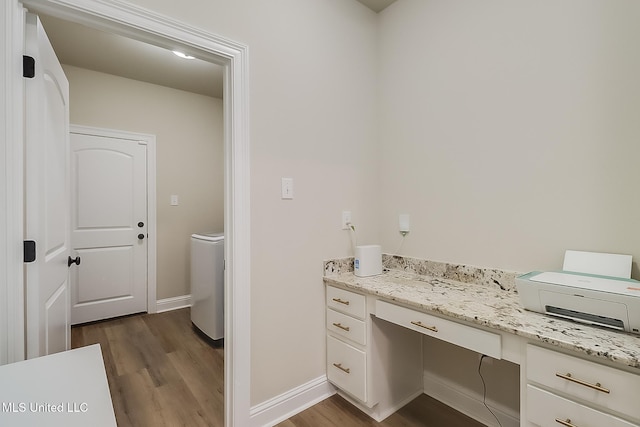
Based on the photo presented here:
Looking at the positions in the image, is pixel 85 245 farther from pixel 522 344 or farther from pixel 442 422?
pixel 522 344

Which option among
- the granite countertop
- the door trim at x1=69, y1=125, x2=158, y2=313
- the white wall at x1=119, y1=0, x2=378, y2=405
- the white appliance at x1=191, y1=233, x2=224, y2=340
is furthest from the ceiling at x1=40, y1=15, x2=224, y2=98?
the granite countertop

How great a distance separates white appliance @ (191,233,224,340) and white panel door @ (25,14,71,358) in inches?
42.3

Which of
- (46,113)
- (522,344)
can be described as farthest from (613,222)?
(46,113)

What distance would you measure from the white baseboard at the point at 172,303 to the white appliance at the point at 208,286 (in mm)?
746

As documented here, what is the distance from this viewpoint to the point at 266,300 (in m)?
1.71

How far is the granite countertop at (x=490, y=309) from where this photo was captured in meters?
0.96

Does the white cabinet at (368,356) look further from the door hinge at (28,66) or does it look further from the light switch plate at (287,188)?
the door hinge at (28,66)

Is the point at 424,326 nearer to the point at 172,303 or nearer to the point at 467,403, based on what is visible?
the point at 467,403

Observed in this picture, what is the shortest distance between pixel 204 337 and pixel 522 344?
8.70 feet

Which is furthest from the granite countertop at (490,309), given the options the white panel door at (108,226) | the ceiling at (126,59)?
the white panel door at (108,226)

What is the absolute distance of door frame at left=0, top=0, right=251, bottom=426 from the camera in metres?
1.06

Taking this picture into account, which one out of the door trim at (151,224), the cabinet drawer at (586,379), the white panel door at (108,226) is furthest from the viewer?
the door trim at (151,224)

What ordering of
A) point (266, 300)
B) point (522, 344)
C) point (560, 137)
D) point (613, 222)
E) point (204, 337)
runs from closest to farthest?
point (522, 344)
point (613, 222)
point (560, 137)
point (266, 300)
point (204, 337)

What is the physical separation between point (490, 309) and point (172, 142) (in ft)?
12.0
